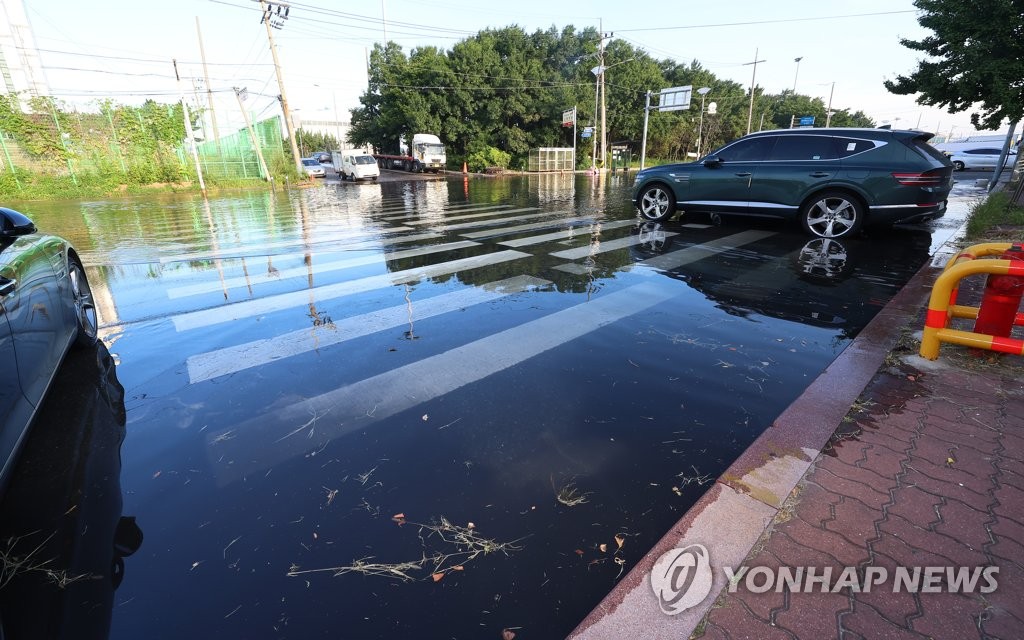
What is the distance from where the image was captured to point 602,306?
530cm

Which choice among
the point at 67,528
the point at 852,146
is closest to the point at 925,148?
the point at 852,146

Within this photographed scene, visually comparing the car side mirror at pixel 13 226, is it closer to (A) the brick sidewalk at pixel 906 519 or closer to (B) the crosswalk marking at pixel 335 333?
(B) the crosswalk marking at pixel 335 333

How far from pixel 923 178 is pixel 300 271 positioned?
9.35m

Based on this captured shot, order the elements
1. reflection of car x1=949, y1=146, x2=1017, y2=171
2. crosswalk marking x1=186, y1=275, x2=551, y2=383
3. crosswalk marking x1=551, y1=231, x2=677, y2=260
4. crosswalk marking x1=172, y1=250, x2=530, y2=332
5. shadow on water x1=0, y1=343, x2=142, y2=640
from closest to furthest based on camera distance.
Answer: shadow on water x1=0, y1=343, x2=142, y2=640 < crosswalk marking x1=186, y1=275, x2=551, y2=383 < crosswalk marking x1=172, y1=250, x2=530, y2=332 < crosswalk marking x1=551, y1=231, x2=677, y2=260 < reflection of car x1=949, y1=146, x2=1017, y2=171

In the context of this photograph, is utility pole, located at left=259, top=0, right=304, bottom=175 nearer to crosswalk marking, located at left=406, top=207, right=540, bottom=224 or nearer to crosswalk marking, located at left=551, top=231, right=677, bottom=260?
crosswalk marking, located at left=406, top=207, right=540, bottom=224

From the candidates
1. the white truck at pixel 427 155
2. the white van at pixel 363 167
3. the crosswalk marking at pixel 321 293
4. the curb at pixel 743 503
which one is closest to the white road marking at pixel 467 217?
the crosswalk marking at pixel 321 293

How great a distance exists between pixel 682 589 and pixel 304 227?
1151cm

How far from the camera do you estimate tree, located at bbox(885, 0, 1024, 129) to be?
1164 centimetres

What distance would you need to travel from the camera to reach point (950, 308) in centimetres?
400

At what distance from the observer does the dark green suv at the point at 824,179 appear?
7590 millimetres

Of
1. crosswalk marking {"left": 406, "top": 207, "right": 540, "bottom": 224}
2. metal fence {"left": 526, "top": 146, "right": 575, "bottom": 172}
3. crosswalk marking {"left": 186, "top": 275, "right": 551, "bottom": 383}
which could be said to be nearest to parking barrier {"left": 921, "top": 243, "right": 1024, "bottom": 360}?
crosswalk marking {"left": 186, "top": 275, "right": 551, "bottom": 383}

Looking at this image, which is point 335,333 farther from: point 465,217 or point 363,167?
point 363,167

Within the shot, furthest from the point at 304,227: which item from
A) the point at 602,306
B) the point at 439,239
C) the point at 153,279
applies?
the point at 602,306

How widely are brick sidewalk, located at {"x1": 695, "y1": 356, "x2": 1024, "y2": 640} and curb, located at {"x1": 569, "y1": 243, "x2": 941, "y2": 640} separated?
6 cm
